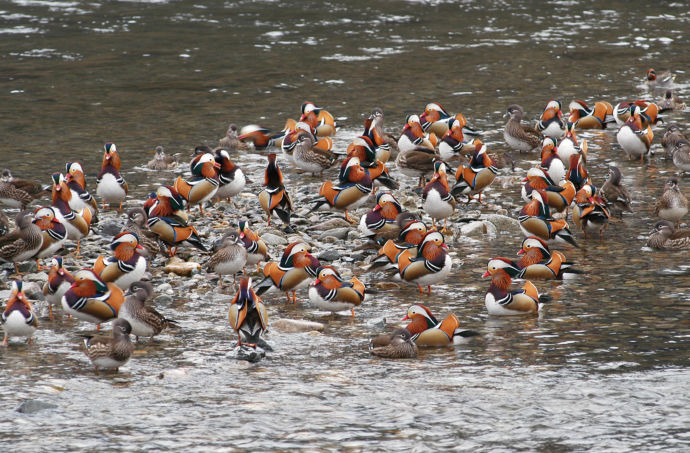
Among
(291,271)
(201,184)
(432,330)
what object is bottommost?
(432,330)

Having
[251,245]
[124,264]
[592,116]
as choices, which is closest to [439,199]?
[251,245]

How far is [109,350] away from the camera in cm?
909

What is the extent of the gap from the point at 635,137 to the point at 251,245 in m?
9.14

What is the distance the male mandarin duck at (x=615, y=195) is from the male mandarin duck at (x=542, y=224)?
135 centimetres

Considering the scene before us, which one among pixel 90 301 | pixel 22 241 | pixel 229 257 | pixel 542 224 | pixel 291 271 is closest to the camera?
pixel 90 301

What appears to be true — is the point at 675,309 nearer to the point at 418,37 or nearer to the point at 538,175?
the point at 538,175

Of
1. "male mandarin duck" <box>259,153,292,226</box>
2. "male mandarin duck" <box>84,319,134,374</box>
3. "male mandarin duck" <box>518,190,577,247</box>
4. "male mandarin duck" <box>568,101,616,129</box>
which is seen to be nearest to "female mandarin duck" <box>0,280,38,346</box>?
"male mandarin duck" <box>84,319,134,374</box>

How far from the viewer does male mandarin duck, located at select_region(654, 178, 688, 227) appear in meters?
14.1

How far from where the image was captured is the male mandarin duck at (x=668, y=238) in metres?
13.0

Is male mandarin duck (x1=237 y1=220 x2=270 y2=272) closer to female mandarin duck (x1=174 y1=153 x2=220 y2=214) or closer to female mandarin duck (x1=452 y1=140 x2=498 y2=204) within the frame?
female mandarin duck (x1=174 y1=153 x2=220 y2=214)

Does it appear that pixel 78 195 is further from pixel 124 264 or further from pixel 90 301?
pixel 90 301

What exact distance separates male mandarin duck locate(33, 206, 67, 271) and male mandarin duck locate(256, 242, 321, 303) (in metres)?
3.06

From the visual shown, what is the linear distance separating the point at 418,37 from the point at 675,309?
2192 centimetres

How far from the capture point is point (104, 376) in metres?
9.29
